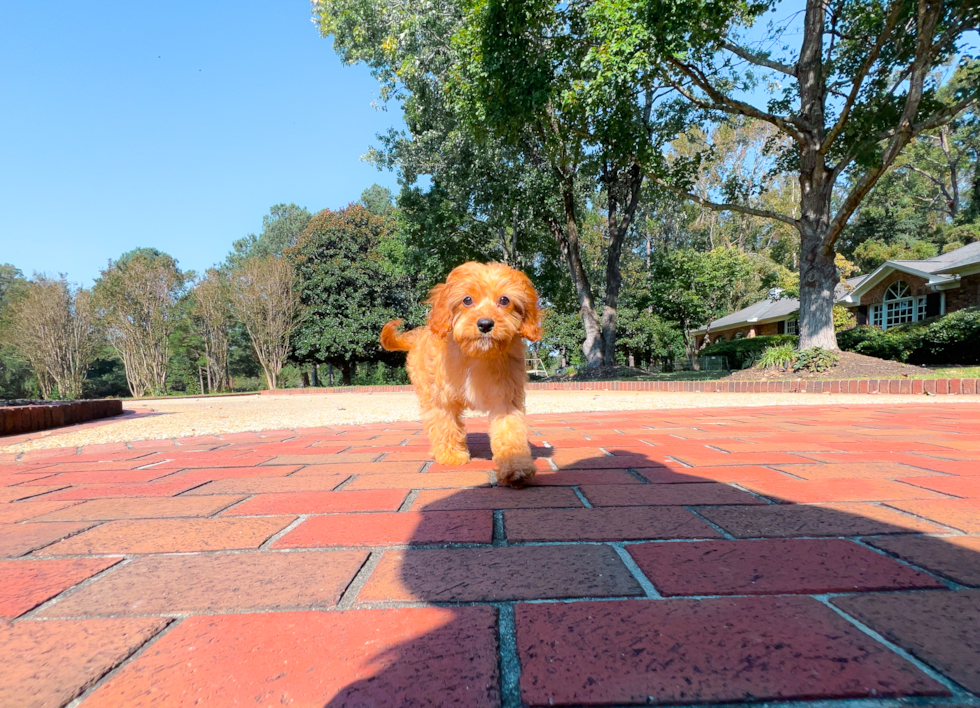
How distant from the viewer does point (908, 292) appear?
21.4 m

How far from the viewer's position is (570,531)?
1.69 m

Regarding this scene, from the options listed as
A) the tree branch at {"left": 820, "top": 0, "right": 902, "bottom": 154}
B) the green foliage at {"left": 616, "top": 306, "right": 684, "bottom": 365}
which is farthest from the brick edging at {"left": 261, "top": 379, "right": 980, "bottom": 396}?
the green foliage at {"left": 616, "top": 306, "right": 684, "bottom": 365}

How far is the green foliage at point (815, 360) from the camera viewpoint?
34.1ft

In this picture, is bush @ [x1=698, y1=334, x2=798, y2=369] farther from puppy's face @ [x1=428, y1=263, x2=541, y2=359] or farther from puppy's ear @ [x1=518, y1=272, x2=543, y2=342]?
puppy's face @ [x1=428, y1=263, x2=541, y2=359]

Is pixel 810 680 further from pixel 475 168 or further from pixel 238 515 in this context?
pixel 475 168

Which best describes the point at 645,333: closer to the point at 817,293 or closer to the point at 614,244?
the point at 614,244

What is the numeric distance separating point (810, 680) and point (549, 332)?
24792mm

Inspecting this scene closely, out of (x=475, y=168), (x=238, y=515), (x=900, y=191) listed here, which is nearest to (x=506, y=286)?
(x=238, y=515)

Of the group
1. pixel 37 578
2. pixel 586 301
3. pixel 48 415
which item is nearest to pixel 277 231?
pixel 586 301

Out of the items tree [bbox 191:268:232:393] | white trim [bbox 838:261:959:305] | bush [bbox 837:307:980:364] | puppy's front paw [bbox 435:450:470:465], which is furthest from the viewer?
tree [bbox 191:268:232:393]

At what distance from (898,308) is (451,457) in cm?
2713

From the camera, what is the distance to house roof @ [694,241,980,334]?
18.5 m

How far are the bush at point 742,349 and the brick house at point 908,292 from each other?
7.16 feet

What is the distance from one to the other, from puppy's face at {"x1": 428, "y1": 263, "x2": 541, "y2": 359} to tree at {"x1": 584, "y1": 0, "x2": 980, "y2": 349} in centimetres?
795
